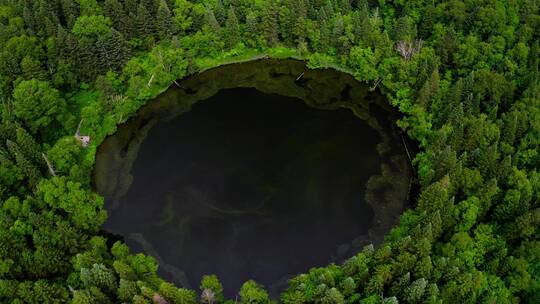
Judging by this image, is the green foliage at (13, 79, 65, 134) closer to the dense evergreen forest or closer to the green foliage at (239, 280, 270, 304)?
the dense evergreen forest

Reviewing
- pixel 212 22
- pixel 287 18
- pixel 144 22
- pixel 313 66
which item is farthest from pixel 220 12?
pixel 313 66

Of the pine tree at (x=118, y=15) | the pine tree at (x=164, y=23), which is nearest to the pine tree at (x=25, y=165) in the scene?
the pine tree at (x=118, y=15)

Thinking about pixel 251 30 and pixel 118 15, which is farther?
pixel 251 30

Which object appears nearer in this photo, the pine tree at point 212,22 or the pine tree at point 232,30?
the pine tree at point 212,22

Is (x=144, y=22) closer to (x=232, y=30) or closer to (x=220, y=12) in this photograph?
(x=220, y=12)

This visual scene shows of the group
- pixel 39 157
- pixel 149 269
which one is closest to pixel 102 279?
pixel 149 269

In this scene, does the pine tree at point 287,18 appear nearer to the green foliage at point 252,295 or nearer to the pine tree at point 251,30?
the pine tree at point 251,30
